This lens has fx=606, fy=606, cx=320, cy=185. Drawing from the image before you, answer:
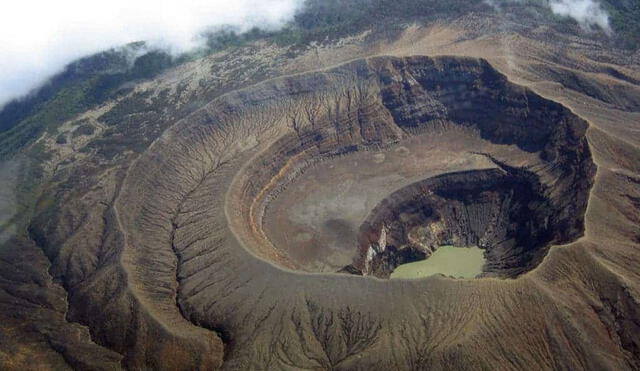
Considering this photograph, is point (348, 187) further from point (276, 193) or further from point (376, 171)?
point (276, 193)

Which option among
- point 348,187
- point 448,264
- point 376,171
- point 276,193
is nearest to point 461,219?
point 448,264

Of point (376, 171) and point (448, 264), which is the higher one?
point (376, 171)

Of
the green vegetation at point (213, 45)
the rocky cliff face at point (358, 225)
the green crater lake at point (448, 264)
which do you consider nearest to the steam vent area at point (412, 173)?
the rocky cliff face at point (358, 225)

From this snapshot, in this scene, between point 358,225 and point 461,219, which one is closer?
point 358,225

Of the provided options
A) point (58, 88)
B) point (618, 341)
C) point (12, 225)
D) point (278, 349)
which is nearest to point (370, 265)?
point (278, 349)

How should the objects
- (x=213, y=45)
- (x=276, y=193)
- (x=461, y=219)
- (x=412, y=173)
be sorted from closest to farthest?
(x=461, y=219) → (x=412, y=173) → (x=276, y=193) → (x=213, y=45)

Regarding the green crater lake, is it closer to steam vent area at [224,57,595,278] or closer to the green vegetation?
steam vent area at [224,57,595,278]

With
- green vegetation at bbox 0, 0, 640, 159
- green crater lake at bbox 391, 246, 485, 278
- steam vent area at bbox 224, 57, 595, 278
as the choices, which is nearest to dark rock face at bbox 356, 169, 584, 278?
steam vent area at bbox 224, 57, 595, 278

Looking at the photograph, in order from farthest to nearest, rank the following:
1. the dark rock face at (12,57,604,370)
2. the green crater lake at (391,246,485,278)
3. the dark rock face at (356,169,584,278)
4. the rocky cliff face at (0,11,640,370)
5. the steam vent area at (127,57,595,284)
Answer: the green crater lake at (391,246,485,278), the dark rock face at (356,169,584,278), the steam vent area at (127,57,595,284), the dark rock face at (12,57,604,370), the rocky cliff face at (0,11,640,370)

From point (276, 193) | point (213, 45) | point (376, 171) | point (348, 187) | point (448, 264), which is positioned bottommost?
point (448, 264)
